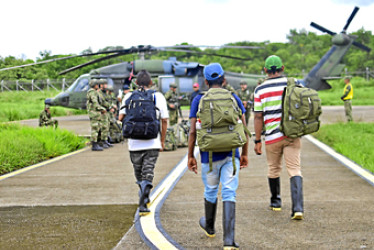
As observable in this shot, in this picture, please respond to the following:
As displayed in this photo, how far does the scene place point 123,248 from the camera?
14.3 feet

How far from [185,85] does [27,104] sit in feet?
51.8

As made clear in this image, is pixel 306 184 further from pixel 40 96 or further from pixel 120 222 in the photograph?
pixel 40 96

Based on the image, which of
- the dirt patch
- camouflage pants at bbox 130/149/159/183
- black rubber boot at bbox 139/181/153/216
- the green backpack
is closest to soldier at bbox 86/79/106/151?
the dirt patch

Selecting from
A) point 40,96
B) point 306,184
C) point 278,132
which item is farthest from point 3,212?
point 40,96

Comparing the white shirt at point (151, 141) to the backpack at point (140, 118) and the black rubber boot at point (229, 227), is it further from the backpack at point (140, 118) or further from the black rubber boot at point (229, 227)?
the black rubber boot at point (229, 227)

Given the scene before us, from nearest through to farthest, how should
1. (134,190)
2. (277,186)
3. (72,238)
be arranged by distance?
(72,238) → (277,186) → (134,190)

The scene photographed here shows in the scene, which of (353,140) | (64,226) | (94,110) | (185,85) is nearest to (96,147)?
(94,110)

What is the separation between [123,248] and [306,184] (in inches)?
149

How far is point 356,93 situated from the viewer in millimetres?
44938

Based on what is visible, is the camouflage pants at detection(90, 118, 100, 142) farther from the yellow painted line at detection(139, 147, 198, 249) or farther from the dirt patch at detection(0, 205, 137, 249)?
the dirt patch at detection(0, 205, 137, 249)

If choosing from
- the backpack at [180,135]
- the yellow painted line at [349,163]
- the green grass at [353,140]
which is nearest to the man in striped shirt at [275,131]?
the yellow painted line at [349,163]

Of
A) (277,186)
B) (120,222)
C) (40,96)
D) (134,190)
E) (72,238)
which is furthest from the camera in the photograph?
(40,96)

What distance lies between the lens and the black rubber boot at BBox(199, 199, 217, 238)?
459 centimetres

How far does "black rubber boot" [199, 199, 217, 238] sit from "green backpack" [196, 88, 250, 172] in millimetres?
481
